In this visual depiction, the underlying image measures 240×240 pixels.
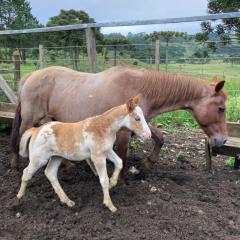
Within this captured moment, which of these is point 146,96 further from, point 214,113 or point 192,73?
point 192,73

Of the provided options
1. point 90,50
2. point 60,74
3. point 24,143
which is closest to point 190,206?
point 24,143

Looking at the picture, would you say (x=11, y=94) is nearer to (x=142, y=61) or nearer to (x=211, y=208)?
(x=142, y=61)

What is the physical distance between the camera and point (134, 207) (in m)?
4.32

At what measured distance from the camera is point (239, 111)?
8273mm

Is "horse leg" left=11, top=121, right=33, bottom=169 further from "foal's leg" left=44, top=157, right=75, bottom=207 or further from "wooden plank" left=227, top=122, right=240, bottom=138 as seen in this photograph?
"wooden plank" left=227, top=122, right=240, bottom=138

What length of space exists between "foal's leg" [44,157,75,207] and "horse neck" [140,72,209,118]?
127 centimetres

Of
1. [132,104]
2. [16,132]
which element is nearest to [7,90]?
[16,132]

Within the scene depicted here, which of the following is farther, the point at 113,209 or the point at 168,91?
the point at 168,91

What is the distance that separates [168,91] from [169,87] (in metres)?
0.05

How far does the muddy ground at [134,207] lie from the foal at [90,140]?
0.23 m

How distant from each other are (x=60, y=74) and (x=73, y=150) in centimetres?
168

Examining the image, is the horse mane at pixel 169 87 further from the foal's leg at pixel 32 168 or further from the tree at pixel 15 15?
the tree at pixel 15 15

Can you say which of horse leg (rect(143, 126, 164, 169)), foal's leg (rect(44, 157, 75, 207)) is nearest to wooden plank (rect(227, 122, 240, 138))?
horse leg (rect(143, 126, 164, 169))

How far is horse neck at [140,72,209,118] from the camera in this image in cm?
506
